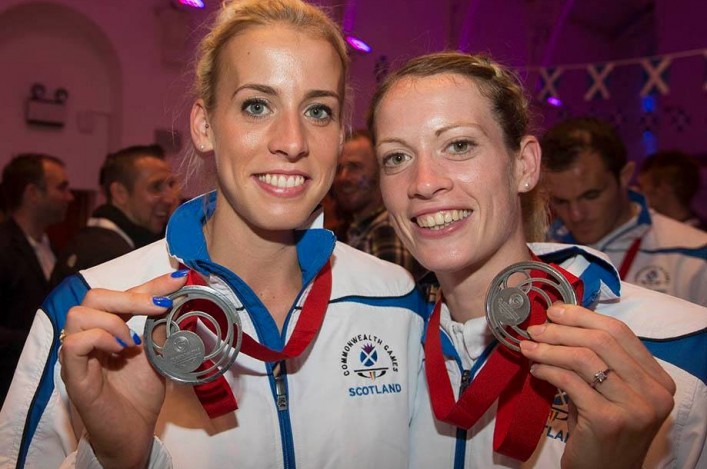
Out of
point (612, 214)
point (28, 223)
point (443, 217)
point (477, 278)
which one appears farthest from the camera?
point (28, 223)

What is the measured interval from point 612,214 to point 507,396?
102 inches

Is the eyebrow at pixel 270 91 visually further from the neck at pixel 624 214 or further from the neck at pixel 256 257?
the neck at pixel 624 214

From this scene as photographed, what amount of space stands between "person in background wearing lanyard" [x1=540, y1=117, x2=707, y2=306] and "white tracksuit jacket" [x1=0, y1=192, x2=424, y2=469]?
2188mm

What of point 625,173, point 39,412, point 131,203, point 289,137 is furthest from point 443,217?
point 131,203

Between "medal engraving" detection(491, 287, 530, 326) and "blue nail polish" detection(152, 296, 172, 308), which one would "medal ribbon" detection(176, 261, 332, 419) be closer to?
"blue nail polish" detection(152, 296, 172, 308)

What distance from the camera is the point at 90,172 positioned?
8688 millimetres

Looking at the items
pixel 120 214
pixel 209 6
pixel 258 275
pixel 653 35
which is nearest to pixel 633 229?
pixel 258 275

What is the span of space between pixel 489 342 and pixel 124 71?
7.35m

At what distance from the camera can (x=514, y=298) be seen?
1.90m

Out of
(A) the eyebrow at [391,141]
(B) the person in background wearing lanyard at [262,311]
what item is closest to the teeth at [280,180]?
(B) the person in background wearing lanyard at [262,311]

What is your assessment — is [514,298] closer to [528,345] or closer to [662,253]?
[528,345]

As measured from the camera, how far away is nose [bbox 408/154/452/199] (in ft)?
7.36

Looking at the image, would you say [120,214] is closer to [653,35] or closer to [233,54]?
[233,54]

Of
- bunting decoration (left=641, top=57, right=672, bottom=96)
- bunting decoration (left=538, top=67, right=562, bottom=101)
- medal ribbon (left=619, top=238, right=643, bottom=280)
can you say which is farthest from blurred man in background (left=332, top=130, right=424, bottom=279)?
bunting decoration (left=538, top=67, right=562, bottom=101)
